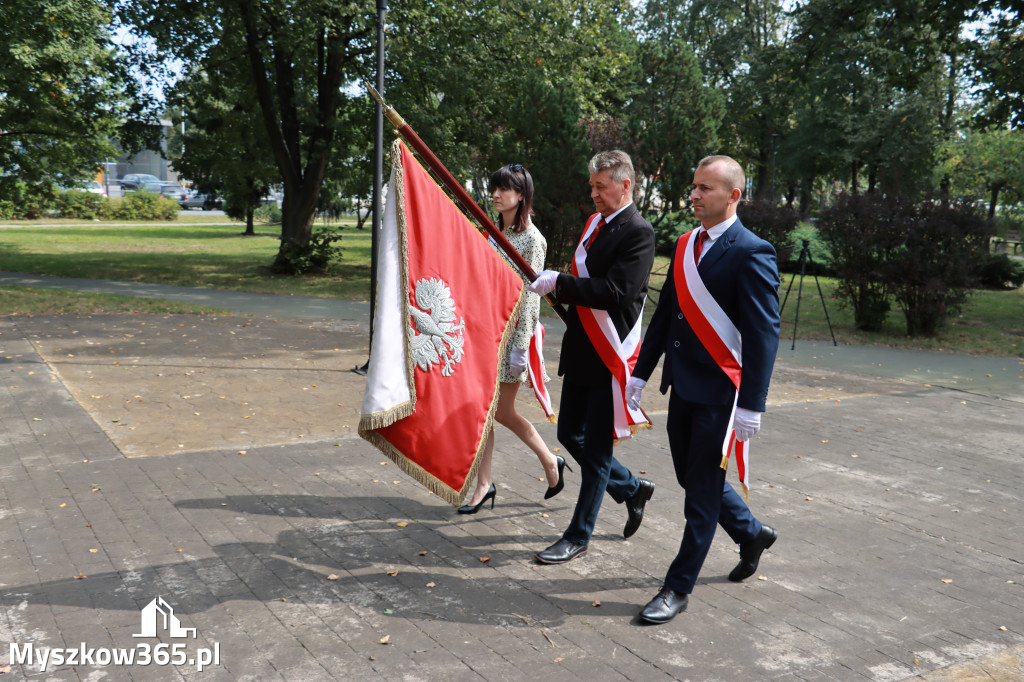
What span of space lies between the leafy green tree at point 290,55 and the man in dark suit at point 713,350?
14.1 meters

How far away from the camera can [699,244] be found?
406 centimetres

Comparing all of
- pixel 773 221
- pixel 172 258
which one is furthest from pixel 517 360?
pixel 172 258

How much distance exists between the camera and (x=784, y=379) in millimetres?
10242

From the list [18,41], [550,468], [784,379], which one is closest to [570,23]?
[18,41]

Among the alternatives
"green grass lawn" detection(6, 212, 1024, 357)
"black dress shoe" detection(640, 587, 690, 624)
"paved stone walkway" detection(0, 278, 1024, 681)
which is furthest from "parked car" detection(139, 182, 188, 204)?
"black dress shoe" detection(640, 587, 690, 624)

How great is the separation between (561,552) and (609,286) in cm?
140

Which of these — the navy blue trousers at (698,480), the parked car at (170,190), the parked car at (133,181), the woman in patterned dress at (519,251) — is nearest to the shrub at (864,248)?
the woman in patterned dress at (519,251)

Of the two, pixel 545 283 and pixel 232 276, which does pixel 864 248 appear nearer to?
pixel 545 283

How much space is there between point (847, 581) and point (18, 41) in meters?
15.4

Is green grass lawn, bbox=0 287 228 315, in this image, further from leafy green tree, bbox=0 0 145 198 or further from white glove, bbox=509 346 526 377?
white glove, bbox=509 346 526 377

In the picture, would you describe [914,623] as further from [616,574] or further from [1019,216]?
[1019,216]

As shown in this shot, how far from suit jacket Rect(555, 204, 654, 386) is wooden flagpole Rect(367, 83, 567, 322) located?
0.17m

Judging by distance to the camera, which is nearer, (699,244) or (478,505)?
(699,244)

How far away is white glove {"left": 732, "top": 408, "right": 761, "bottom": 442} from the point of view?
12.3ft
